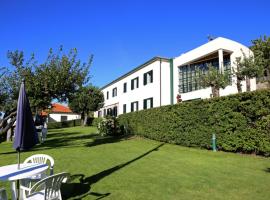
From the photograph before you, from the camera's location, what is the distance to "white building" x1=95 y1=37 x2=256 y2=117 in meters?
20.8

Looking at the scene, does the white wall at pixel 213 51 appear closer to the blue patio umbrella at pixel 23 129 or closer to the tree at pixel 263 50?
the tree at pixel 263 50

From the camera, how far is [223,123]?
1248 cm

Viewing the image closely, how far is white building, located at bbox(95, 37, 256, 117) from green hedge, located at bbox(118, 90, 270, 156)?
19.5 feet

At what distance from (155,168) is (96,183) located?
104 inches

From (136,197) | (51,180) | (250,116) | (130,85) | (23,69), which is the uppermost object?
(130,85)

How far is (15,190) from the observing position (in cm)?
527

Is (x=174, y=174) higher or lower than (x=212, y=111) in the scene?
lower

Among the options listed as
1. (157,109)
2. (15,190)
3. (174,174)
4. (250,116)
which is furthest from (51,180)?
(157,109)

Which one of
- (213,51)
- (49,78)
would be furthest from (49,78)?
(213,51)

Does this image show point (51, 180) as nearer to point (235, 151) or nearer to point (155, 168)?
point (155, 168)

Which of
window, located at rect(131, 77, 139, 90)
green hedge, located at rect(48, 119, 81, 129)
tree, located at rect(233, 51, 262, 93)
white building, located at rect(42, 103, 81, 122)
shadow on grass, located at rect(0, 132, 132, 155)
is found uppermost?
window, located at rect(131, 77, 139, 90)

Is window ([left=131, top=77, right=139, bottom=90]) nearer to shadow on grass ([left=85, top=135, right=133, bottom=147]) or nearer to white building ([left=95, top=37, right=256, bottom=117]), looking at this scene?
white building ([left=95, top=37, right=256, bottom=117])

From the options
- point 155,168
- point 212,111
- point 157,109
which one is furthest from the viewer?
point 157,109

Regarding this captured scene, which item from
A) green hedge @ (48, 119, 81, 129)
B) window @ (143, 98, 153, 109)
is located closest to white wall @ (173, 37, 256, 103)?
window @ (143, 98, 153, 109)
